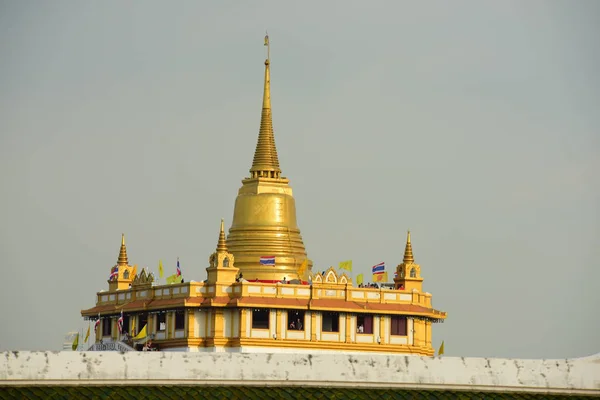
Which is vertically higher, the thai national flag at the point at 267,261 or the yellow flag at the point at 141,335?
the thai national flag at the point at 267,261

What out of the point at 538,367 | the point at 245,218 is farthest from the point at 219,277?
the point at 538,367

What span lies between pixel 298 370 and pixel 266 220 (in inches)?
2393

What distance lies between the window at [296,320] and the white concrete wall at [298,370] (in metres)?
49.5

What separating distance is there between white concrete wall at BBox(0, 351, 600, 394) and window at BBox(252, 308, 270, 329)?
163ft

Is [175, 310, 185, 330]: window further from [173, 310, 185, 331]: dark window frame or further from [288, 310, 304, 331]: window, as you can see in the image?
[288, 310, 304, 331]: window

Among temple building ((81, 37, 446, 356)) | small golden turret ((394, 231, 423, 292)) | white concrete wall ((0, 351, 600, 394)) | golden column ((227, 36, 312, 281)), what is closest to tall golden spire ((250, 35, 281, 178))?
golden column ((227, 36, 312, 281))

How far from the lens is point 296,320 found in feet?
331

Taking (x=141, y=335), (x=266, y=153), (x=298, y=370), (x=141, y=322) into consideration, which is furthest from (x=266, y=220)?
(x=298, y=370)

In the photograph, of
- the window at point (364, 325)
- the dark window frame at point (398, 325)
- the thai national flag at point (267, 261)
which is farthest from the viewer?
the thai national flag at point (267, 261)

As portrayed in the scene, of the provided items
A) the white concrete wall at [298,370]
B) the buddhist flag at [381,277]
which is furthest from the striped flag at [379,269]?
the white concrete wall at [298,370]

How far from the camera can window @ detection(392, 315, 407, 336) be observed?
337 ft

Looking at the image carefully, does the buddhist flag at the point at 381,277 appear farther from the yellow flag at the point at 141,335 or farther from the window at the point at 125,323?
the window at the point at 125,323

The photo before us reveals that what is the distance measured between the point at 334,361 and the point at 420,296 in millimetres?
54915

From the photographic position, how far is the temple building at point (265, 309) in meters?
99.8
